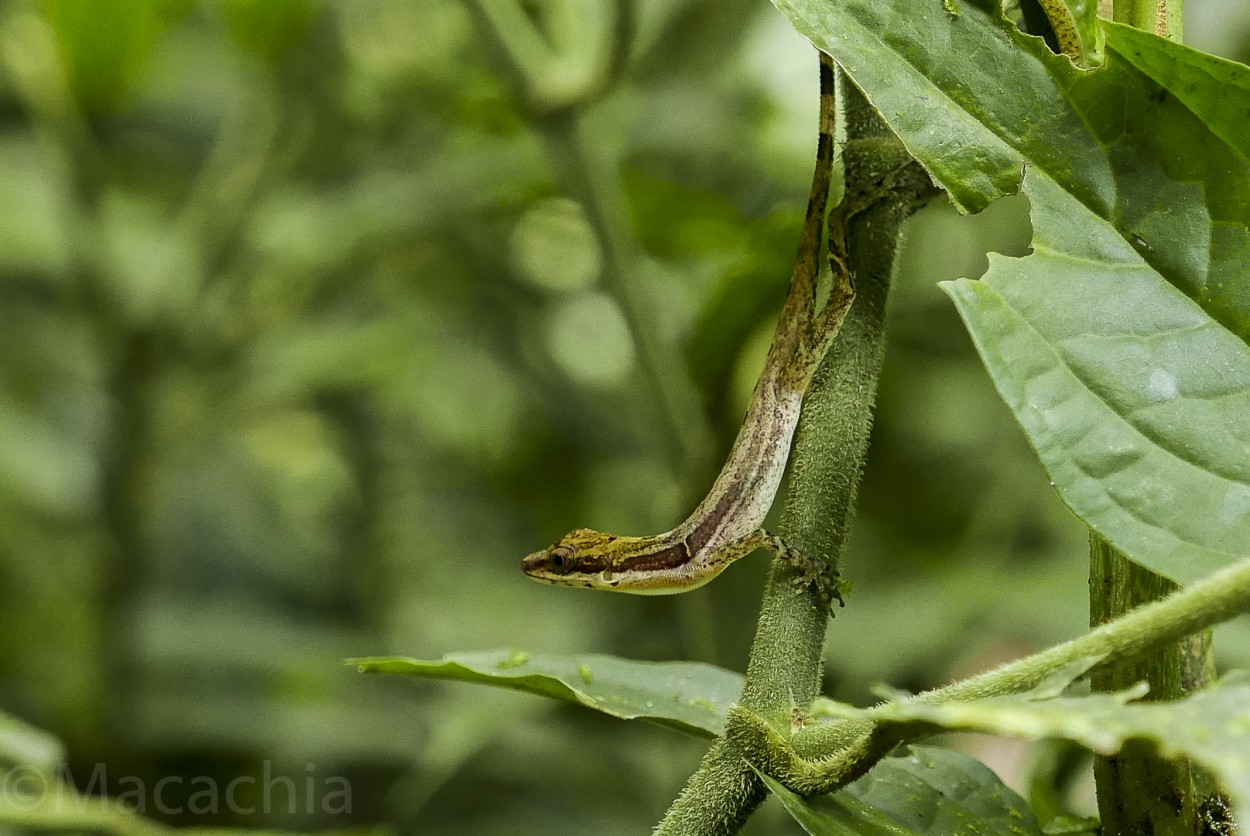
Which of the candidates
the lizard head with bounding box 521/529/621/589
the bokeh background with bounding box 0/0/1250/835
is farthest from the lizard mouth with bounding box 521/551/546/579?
the bokeh background with bounding box 0/0/1250/835

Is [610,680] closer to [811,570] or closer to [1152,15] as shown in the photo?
[811,570]

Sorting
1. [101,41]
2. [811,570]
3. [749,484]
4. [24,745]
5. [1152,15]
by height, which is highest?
[101,41]

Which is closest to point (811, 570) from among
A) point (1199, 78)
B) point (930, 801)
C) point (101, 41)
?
point (930, 801)

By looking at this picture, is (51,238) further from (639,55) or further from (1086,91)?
(1086,91)

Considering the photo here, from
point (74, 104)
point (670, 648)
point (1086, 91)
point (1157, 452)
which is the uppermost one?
point (74, 104)

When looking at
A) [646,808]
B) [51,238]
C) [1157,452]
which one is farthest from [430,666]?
[51,238]

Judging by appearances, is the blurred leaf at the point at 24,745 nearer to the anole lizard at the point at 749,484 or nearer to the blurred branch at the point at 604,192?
the anole lizard at the point at 749,484

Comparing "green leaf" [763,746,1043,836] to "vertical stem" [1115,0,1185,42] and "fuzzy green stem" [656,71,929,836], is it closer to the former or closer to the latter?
"fuzzy green stem" [656,71,929,836]
